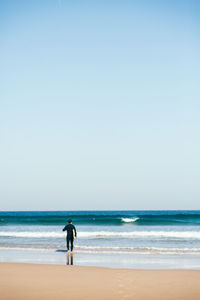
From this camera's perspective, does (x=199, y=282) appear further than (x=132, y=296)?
Yes

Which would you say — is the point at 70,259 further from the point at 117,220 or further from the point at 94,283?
the point at 117,220

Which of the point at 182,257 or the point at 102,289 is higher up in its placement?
the point at 182,257

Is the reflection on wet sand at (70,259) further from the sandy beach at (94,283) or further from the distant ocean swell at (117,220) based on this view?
the distant ocean swell at (117,220)

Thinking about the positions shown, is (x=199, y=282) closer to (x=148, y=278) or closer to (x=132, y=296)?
(x=148, y=278)

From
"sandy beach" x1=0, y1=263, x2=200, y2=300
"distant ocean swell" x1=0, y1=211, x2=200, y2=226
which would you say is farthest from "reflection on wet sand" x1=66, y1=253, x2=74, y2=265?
"distant ocean swell" x1=0, y1=211, x2=200, y2=226

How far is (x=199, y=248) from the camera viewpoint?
57.8 feet

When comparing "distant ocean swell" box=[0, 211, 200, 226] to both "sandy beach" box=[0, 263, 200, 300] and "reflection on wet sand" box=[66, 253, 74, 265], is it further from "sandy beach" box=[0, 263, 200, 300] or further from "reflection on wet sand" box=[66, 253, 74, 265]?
"sandy beach" box=[0, 263, 200, 300]

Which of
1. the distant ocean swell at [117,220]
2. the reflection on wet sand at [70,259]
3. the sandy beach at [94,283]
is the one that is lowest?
the sandy beach at [94,283]

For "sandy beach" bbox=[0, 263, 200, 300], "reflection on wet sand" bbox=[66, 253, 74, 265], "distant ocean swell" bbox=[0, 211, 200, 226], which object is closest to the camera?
"sandy beach" bbox=[0, 263, 200, 300]

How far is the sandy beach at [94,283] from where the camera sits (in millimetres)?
8047

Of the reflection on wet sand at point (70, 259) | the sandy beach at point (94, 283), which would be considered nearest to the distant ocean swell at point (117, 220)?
the reflection on wet sand at point (70, 259)

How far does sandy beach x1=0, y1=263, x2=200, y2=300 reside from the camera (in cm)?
805

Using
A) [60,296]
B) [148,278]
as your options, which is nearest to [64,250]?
[148,278]

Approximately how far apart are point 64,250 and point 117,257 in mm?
3607
